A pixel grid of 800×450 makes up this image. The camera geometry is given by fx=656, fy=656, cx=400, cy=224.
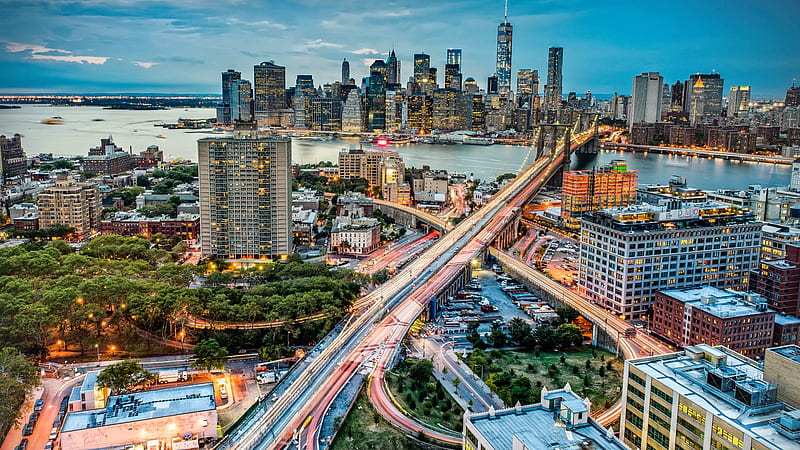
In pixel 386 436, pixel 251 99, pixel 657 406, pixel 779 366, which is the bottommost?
pixel 386 436

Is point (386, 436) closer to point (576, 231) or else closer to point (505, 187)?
point (576, 231)

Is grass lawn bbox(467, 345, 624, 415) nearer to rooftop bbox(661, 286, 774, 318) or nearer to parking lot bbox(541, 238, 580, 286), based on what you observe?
rooftop bbox(661, 286, 774, 318)

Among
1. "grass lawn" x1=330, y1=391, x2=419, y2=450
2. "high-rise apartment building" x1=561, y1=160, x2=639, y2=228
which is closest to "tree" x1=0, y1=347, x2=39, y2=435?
"grass lawn" x1=330, y1=391, x2=419, y2=450

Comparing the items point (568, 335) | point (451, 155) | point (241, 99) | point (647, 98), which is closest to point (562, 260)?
point (568, 335)

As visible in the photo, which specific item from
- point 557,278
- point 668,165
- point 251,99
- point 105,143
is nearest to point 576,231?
point 557,278

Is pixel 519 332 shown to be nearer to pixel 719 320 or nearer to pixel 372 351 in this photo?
pixel 372 351

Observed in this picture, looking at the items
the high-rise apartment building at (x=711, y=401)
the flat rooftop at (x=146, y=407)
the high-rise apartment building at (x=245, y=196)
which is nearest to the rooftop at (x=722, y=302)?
the high-rise apartment building at (x=711, y=401)

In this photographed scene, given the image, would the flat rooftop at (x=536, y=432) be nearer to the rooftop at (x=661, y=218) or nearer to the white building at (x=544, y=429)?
the white building at (x=544, y=429)
